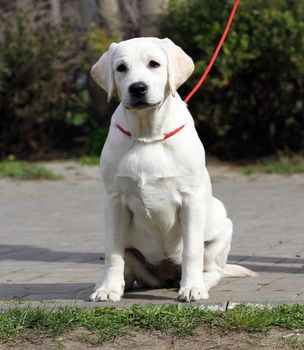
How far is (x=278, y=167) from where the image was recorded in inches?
466

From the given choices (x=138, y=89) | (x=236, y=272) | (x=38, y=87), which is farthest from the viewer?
(x=38, y=87)

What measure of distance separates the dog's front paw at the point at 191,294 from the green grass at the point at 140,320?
0.36m

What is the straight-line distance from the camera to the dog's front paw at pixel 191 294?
5.17m

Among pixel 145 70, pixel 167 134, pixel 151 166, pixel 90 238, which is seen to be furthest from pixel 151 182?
pixel 90 238

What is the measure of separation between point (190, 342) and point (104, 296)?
0.95 meters

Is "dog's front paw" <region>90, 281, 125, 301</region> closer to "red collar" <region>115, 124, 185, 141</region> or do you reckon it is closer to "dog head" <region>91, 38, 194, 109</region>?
"red collar" <region>115, 124, 185, 141</region>

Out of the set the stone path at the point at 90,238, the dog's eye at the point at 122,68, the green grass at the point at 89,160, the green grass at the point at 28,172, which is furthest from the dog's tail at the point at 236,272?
the green grass at the point at 89,160

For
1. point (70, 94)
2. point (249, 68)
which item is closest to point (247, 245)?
point (249, 68)

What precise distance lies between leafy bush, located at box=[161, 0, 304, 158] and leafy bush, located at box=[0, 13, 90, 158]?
168 cm

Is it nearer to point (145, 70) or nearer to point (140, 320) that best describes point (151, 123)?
point (145, 70)

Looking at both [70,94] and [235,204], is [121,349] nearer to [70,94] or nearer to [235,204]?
[235,204]

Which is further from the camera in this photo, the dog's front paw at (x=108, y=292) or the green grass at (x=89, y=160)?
the green grass at (x=89, y=160)

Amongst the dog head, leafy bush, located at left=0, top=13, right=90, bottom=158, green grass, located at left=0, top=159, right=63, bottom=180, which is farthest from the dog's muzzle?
leafy bush, located at left=0, top=13, right=90, bottom=158

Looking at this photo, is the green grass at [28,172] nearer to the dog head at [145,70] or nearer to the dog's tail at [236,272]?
the dog's tail at [236,272]
